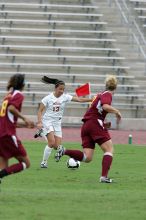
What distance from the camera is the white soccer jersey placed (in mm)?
18406

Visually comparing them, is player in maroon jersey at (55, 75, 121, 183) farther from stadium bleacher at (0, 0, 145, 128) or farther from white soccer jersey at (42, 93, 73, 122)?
stadium bleacher at (0, 0, 145, 128)

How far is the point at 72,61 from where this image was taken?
35531mm

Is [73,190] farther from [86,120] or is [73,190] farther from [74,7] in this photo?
[74,7]

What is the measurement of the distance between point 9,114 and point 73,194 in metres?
1.54

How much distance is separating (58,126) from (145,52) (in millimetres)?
19035

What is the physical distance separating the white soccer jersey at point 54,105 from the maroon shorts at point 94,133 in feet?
10.2

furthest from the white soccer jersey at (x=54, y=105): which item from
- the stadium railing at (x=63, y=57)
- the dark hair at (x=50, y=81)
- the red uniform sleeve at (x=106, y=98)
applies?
the stadium railing at (x=63, y=57)

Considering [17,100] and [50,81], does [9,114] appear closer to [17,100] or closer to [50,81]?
[17,100]

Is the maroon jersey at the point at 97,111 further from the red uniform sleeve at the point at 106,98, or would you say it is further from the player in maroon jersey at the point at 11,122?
the player in maroon jersey at the point at 11,122

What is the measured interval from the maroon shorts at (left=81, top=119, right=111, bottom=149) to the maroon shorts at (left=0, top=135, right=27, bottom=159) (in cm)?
249

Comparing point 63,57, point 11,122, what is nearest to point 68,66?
point 63,57

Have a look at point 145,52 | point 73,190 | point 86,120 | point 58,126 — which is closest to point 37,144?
point 58,126

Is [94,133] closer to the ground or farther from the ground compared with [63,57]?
closer to the ground

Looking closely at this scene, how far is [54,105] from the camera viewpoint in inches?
728
